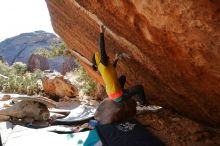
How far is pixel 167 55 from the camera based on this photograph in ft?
17.0

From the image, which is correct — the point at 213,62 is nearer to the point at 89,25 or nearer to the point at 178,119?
the point at 178,119

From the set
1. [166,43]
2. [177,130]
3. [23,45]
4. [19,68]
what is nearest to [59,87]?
[177,130]

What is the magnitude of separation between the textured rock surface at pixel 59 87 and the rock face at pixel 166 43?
7.13m

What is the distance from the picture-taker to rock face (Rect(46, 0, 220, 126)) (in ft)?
12.5

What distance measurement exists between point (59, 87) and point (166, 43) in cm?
1156

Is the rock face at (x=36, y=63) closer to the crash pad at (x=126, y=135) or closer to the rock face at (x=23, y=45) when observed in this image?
the rock face at (x=23, y=45)

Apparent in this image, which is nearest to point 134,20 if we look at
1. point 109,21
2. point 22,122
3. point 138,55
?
point 109,21

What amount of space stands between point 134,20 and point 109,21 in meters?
1.17

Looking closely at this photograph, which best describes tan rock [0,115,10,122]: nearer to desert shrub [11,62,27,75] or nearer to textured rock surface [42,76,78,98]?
textured rock surface [42,76,78,98]

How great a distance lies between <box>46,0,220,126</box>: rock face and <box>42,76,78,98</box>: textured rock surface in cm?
713

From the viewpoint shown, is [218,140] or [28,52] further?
[28,52]

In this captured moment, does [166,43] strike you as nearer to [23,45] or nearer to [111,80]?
[111,80]

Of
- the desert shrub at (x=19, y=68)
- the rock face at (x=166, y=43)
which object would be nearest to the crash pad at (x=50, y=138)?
the rock face at (x=166, y=43)

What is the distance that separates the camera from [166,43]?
478cm
